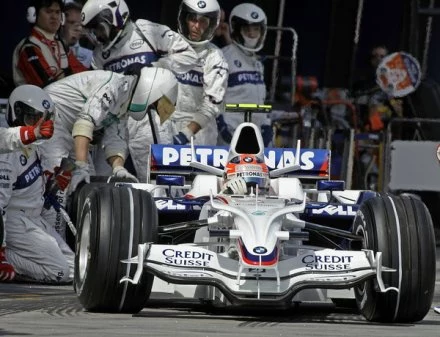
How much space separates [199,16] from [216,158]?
13.9ft

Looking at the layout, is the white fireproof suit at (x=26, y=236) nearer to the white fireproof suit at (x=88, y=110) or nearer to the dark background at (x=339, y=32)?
the white fireproof suit at (x=88, y=110)

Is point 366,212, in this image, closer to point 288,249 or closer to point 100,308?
point 288,249

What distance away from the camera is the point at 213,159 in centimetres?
1371

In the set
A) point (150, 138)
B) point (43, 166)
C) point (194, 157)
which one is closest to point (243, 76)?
point (150, 138)

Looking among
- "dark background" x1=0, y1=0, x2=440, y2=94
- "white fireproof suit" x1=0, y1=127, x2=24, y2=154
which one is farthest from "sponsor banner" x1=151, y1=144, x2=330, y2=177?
"dark background" x1=0, y1=0, x2=440, y2=94

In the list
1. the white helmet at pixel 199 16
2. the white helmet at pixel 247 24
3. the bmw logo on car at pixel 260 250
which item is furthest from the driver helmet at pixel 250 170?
the white helmet at pixel 247 24

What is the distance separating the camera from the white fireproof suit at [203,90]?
17.5 m

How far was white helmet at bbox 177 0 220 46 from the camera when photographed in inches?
696

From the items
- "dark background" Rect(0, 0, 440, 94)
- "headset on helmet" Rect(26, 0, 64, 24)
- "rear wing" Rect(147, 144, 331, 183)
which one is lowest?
"rear wing" Rect(147, 144, 331, 183)

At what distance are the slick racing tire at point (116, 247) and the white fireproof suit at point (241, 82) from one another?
7276mm

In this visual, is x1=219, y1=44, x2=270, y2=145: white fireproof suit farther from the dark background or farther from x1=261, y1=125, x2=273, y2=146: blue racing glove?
the dark background

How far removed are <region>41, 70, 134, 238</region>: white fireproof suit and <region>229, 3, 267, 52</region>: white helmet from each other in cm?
321

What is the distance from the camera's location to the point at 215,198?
12.1 m

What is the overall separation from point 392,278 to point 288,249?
0.93 m
